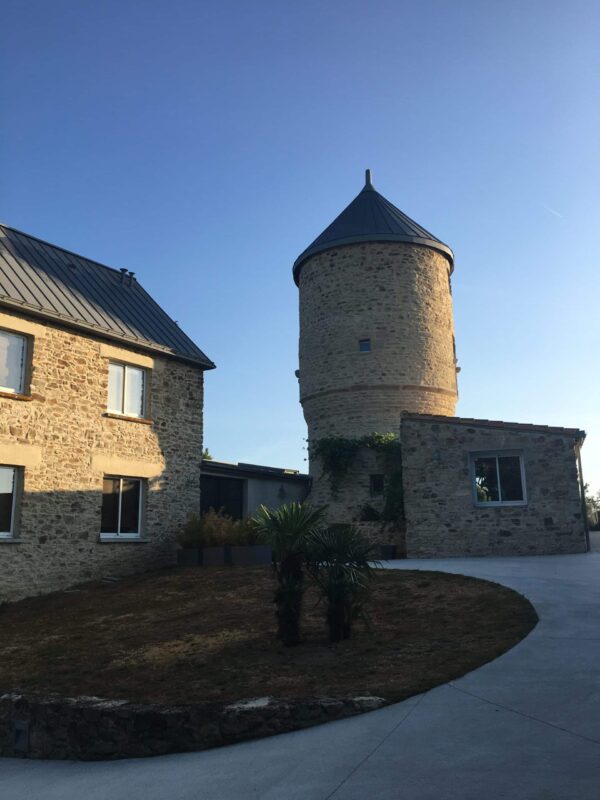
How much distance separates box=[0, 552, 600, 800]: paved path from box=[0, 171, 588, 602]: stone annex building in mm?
8569

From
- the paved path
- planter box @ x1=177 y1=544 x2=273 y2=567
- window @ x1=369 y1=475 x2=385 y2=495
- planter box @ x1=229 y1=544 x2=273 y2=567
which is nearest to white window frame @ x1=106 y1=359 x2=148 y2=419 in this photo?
planter box @ x1=177 y1=544 x2=273 y2=567

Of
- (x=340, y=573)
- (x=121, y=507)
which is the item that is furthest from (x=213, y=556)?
(x=340, y=573)

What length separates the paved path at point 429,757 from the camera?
4.86 metres

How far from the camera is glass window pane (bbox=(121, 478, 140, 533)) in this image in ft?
57.0

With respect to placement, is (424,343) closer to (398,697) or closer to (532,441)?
(532,441)

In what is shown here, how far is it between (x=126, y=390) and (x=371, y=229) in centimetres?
1365

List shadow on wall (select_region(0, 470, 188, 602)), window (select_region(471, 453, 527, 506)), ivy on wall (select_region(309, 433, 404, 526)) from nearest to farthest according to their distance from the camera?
shadow on wall (select_region(0, 470, 188, 602))
window (select_region(471, 453, 527, 506))
ivy on wall (select_region(309, 433, 404, 526))

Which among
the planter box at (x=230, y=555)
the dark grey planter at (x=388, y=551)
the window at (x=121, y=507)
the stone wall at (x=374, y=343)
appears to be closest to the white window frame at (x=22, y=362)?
the window at (x=121, y=507)

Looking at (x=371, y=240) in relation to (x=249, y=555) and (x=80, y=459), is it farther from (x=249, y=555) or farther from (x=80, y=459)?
(x=80, y=459)

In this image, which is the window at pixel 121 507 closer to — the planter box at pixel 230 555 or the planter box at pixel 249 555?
the planter box at pixel 230 555

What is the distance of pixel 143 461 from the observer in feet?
58.1

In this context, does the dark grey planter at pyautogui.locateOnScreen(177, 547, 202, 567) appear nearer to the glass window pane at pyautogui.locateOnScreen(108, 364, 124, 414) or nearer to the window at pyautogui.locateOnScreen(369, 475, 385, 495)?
the glass window pane at pyautogui.locateOnScreen(108, 364, 124, 414)

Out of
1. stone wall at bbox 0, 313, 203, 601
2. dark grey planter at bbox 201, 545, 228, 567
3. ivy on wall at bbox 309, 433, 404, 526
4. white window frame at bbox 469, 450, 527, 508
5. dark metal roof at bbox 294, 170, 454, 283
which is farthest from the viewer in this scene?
dark metal roof at bbox 294, 170, 454, 283

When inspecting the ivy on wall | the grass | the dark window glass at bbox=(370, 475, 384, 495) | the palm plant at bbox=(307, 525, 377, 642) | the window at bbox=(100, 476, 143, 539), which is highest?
the ivy on wall
